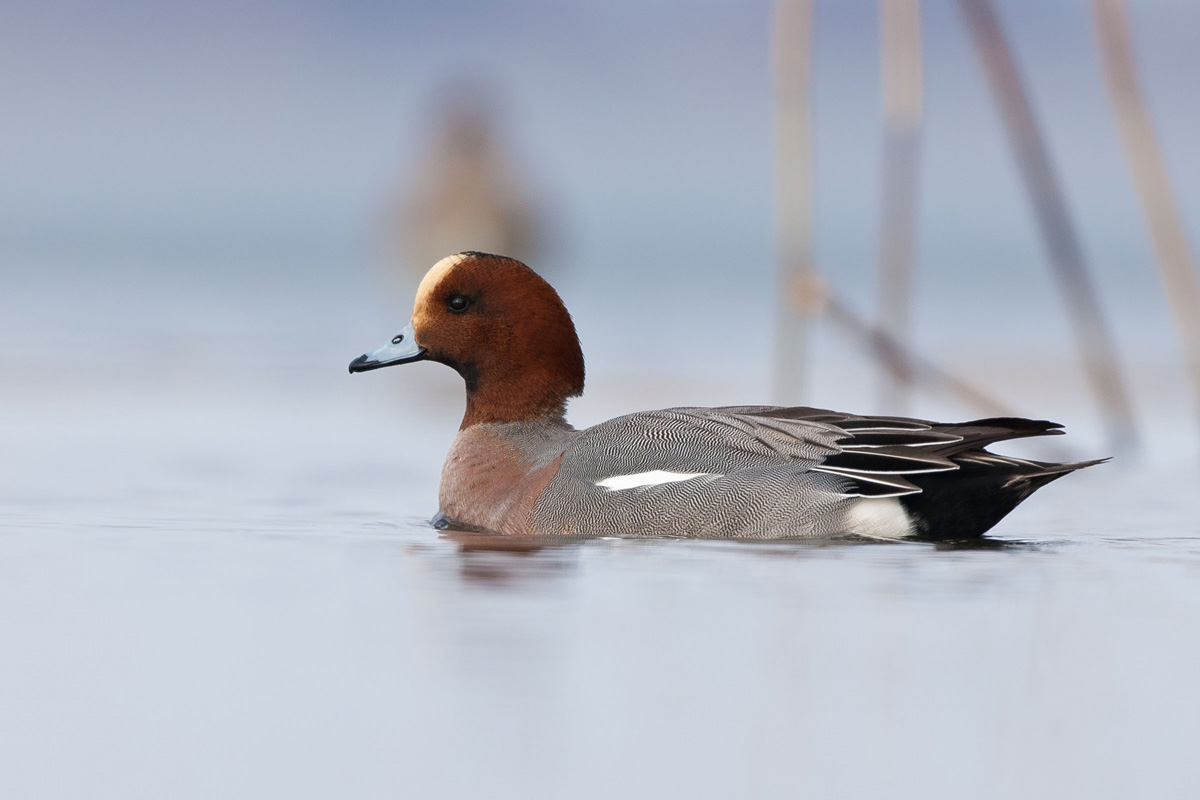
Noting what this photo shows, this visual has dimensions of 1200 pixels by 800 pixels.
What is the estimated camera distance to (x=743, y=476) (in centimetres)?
623

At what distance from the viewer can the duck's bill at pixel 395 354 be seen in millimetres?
6918

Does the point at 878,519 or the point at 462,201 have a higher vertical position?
the point at 462,201

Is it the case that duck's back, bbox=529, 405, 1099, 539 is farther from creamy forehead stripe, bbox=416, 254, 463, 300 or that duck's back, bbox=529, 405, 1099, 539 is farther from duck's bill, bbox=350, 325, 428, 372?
creamy forehead stripe, bbox=416, 254, 463, 300

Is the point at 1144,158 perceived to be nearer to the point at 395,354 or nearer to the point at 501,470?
the point at 501,470

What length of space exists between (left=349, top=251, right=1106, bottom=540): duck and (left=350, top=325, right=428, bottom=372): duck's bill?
2cm

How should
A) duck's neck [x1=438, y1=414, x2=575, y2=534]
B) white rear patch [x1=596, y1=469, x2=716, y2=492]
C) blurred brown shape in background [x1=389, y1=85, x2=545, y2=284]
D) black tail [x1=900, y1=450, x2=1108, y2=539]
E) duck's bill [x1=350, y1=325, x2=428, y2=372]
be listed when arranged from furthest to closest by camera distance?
blurred brown shape in background [x1=389, y1=85, x2=545, y2=284] < duck's bill [x1=350, y1=325, x2=428, y2=372] < duck's neck [x1=438, y1=414, x2=575, y2=534] < white rear patch [x1=596, y1=469, x2=716, y2=492] < black tail [x1=900, y1=450, x2=1108, y2=539]

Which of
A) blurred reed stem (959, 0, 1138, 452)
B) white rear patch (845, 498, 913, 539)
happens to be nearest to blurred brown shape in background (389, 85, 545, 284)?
blurred reed stem (959, 0, 1138, 452)

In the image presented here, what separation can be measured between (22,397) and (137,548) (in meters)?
4.40

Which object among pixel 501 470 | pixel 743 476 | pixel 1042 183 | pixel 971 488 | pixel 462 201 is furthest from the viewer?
pixel 462 201

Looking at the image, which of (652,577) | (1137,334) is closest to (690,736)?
(652,577)

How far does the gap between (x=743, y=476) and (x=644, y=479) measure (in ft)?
1.12

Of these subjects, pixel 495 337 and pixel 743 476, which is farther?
pixel 495 337

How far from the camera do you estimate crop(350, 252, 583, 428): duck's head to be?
698 cm

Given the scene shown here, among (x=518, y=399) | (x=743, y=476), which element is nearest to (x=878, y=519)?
(x=743, y=476)
